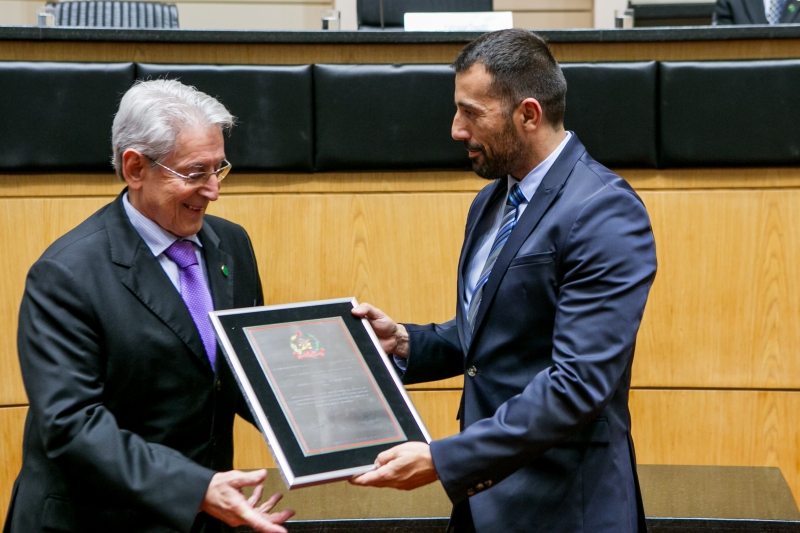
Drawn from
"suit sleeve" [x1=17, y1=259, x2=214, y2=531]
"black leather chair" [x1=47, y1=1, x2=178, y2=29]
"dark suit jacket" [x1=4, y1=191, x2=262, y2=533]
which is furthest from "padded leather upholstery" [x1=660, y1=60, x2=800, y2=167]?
"black leather chair" [x1=47, y1=1, x2=178, y2=29]

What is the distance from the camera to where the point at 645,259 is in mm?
1286

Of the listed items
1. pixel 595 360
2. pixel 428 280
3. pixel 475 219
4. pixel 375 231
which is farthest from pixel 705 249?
pixel 595 360

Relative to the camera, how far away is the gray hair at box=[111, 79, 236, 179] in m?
1.36

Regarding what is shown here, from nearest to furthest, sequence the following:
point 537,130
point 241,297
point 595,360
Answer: point 595,360 < point 537,130 < point 241,297

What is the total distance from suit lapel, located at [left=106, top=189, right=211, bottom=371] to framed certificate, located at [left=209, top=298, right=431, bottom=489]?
6cm

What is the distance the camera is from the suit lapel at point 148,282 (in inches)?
52.9

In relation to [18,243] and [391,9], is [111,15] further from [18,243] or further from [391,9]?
[18,243]

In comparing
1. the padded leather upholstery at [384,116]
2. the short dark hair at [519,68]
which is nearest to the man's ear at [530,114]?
the short dark hair at [519,68]

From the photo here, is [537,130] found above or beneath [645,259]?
above

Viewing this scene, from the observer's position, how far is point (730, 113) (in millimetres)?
2340

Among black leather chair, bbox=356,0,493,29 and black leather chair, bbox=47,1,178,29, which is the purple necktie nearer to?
black leather chair, bbox=356,0,493,29

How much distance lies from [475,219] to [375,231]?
2.89 feet

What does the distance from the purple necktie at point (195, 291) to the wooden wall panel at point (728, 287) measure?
1423 mm

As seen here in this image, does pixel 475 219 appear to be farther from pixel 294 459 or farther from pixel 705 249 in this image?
pixel 705 249
